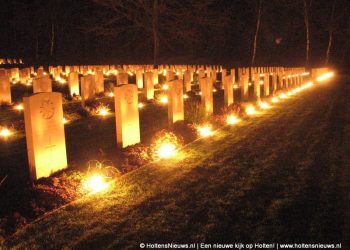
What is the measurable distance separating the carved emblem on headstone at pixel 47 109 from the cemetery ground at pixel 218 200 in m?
1.17

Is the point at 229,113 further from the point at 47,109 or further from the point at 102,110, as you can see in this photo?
the point at 47,109

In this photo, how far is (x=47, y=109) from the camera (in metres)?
6.96

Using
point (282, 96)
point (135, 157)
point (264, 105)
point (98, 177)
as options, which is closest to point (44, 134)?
point (98, 177)

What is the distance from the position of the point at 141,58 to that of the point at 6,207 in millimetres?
50545

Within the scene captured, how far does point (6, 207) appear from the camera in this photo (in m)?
5.47

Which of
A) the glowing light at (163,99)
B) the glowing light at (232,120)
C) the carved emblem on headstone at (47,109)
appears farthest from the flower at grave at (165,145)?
the glowing light at (163,99)

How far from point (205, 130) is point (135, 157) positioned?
3417 mm

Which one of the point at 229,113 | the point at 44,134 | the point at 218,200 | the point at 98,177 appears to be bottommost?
the point at 218,200

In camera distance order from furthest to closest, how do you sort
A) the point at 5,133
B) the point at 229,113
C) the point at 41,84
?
the point at 41,84, the point at 229,113, the point at 5,133

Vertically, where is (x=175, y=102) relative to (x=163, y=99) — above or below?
above

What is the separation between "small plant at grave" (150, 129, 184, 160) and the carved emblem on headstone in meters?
2.27

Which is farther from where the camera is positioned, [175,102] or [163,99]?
[163,99]

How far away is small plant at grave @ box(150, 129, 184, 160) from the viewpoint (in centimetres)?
850

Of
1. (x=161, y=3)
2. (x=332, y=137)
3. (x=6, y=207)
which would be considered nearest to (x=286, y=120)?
(x=332, y=137)
